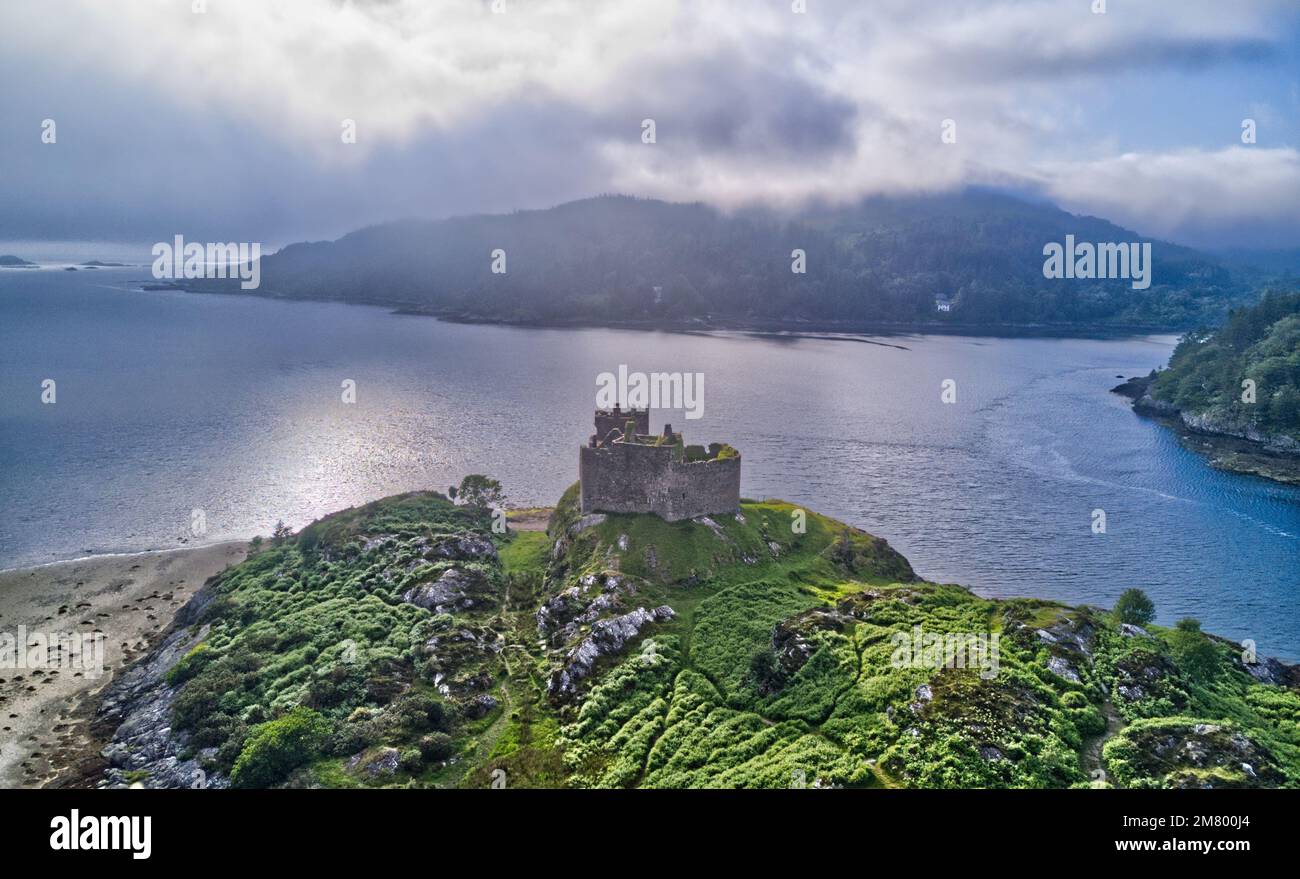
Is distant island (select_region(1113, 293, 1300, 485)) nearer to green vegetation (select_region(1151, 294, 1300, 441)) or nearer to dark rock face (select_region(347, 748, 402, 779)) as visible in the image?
green vegetation (select_region(1151, 294, 1300, 441))

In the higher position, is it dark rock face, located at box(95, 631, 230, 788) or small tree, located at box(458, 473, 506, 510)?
small tree, located at box(458, 473, 506, 510)

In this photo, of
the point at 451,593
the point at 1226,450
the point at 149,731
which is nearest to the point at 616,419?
the point at 451,593

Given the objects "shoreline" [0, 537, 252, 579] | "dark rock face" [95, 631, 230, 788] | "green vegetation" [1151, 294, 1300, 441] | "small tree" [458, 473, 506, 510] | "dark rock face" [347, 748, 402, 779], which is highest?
"green vegetation" [1151, 294, 1300, 441]

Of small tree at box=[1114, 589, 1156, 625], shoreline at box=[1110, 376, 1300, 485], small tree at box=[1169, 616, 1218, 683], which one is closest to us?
small tree at box=[1169, 616, 1218, 683]

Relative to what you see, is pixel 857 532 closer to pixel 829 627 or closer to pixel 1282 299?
pixel 829 627

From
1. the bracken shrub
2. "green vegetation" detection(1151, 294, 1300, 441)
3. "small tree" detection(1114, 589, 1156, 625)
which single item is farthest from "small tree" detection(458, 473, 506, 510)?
"green vegetation" detection(1151, 294, 1300, 441)

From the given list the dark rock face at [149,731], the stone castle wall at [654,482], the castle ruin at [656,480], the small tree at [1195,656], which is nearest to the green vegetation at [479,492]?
the castle ruin at [656,480]
